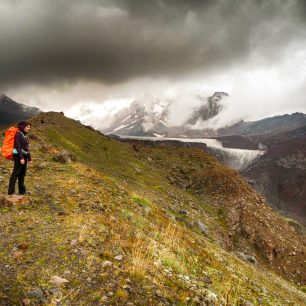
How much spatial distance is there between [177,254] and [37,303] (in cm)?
605

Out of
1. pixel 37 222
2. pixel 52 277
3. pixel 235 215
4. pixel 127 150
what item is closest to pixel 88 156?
pixel 127 150

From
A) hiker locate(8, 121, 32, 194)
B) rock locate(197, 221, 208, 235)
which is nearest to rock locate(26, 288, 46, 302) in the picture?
hiker locate(8, 121, 32, 194)

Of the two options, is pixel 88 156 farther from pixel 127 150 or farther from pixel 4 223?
pixel 4 223

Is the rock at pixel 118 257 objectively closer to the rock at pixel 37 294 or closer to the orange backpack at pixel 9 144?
the rock at pixel 37 294

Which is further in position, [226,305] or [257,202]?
[257,202]

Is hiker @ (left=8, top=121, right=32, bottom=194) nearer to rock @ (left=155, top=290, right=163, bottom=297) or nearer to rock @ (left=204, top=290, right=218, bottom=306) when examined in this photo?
rock @ (left=155, top=290, right=163, bottom=297)

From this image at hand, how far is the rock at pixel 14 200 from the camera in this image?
1390 centimetres

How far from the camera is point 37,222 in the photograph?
12227 mm

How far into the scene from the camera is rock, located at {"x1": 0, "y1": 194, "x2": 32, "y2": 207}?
45.6ft

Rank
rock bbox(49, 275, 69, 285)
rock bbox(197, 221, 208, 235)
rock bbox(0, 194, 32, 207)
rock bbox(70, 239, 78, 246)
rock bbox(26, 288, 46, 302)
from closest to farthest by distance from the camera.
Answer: rock bbox(26, 288, 46, 302), rock bbox(49, 275, 69, 285), rock bbox(70, 239, 78, 246), rock bbox(0, 194, 32, 207), rock bbox(197, 221, 208, 235)

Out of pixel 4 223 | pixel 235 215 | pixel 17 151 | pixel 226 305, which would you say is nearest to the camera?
pixel 226 305

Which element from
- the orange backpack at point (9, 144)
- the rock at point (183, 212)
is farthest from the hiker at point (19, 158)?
the rock at point (183, 212)

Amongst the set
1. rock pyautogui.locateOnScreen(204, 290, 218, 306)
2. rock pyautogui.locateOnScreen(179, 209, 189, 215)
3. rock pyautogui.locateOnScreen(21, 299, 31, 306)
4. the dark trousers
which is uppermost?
the dark trousers

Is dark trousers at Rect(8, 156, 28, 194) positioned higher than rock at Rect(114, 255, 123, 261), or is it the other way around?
dark trousers at Rect(8, 156, 28, 194)
